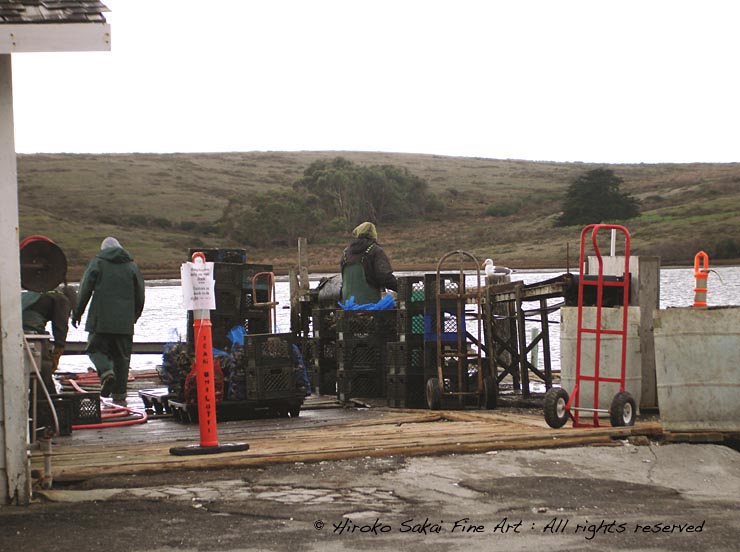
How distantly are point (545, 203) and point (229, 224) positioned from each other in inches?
998

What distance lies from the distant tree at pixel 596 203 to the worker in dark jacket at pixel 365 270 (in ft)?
221

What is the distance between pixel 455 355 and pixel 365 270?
1978 mm

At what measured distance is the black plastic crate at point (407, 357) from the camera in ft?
45.2

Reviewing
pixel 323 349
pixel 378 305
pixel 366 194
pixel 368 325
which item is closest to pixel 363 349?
pixel 368 325

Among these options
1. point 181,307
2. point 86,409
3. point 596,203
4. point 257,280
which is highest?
point 596,203

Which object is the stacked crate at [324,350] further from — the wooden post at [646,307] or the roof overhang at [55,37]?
the roof overhang at [55,37]

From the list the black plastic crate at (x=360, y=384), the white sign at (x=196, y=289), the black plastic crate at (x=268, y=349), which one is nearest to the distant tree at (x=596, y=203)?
the black plastic crate at (x=360, y=384)

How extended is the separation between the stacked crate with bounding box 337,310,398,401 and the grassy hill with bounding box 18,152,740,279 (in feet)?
170

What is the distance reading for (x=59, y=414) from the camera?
11.3m

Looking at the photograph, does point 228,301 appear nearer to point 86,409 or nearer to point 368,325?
point 368,325

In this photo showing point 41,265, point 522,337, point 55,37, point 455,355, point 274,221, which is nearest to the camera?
point 55,37

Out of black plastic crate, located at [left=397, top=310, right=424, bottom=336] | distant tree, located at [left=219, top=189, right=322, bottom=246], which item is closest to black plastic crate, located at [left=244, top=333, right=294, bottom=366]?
black plastic crate, located at [left=397, top=310, right=424, bottom=336]

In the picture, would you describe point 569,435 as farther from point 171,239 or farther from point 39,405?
point 171,239

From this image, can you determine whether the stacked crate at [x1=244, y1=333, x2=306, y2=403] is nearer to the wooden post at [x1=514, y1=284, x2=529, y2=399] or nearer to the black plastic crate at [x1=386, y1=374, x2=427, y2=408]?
the black plastic crate at [x1=386, y1=374, x2=427, y2=408]
